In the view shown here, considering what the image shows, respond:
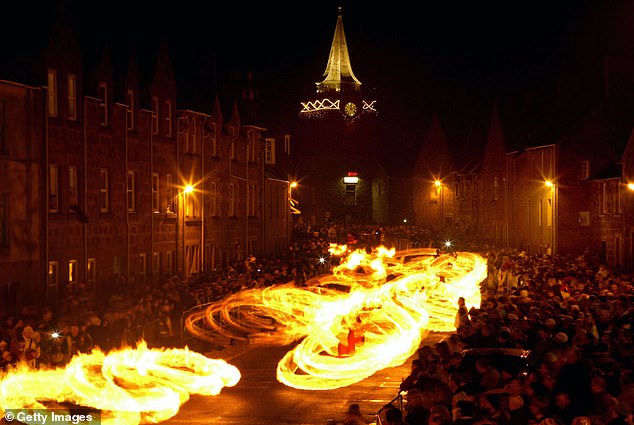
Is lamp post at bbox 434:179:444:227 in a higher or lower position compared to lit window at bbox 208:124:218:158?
lower

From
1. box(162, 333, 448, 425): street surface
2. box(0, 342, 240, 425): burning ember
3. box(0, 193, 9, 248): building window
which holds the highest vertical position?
box(0, 193, 9, 248): building window

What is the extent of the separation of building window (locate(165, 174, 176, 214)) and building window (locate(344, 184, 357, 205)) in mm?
47072

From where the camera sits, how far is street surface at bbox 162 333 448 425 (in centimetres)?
1645

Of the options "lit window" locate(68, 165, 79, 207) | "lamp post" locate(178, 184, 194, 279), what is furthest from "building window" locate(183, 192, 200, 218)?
"lit window" locate(68, 165, 79, 207)

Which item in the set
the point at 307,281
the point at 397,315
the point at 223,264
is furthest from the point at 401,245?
the point at 397,315

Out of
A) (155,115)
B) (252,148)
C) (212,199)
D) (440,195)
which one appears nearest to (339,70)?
(440,195)

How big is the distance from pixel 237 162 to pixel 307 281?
34.1ft

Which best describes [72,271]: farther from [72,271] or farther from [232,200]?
[232,200]

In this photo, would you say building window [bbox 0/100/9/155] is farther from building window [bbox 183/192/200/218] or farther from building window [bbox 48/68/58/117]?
building window [bbox 183/192/200/218]

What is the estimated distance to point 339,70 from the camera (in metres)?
89.4

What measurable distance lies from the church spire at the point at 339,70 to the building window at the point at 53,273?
203ft

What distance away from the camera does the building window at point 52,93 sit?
28734 millimetres

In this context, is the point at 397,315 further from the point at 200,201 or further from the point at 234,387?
the point at 200,201

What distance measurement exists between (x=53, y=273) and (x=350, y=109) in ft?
199
